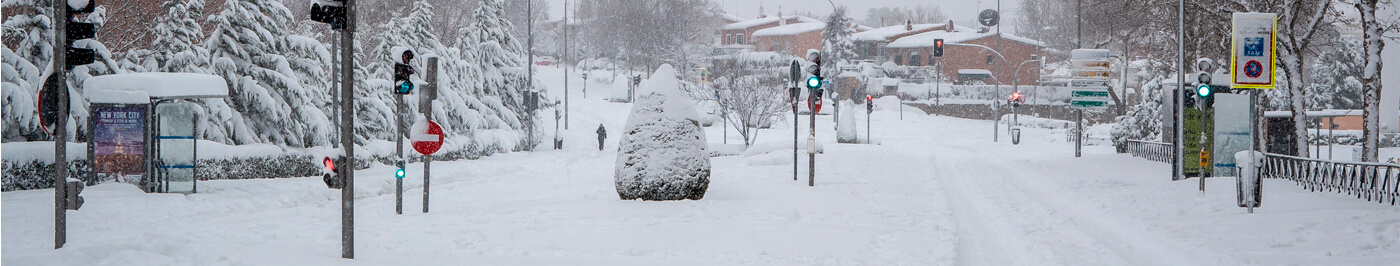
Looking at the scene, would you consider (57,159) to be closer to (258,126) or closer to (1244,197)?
(1244,197)

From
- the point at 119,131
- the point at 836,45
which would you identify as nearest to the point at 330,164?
the point at 119,131

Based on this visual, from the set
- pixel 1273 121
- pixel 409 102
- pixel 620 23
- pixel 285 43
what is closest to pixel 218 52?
pixel 285 43

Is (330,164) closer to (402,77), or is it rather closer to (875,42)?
(402,77)

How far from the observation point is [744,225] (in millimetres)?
11766

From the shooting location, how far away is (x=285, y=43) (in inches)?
987

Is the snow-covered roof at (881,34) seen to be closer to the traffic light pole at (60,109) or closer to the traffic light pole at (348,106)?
the traffic light pole at (60,109)

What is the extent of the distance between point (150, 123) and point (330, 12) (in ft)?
38.7

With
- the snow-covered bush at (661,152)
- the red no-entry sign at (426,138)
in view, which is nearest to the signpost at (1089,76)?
the snow-covered bush at (661,152)

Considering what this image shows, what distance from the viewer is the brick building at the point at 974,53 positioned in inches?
3310

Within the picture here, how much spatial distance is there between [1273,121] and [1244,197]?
9717 millimetres

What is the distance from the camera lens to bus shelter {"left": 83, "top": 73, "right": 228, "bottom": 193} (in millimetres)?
17000

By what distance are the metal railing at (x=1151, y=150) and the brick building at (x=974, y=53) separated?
51640 millimetres

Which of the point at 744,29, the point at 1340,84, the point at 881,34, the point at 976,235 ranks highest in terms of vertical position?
the point at 744,29

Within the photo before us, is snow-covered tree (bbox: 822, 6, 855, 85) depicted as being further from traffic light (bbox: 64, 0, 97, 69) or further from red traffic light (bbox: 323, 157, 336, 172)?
red traffic light (bbox: 323, 157, 336, 172)
